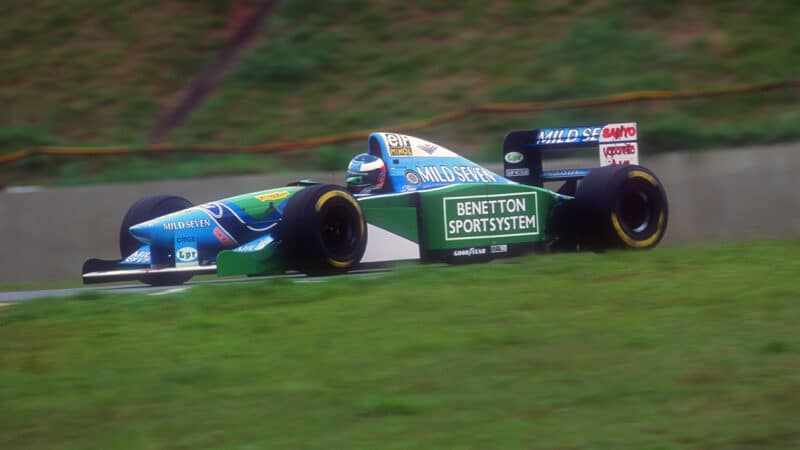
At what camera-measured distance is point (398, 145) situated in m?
10.1

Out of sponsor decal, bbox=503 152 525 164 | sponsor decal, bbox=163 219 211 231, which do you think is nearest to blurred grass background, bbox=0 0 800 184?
sponsor decal, bbox=503 152 525 164

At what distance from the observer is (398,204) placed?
376 inches

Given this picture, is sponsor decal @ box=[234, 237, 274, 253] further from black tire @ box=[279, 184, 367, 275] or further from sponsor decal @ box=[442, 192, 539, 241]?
sponsor decal @ box=[442, 192, 539, 241]

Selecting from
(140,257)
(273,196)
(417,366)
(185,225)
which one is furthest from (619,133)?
(417,366)

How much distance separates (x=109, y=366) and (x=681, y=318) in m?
3.07

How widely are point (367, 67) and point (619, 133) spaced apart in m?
10.3

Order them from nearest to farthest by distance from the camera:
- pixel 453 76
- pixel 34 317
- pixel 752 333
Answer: pixel 752 333 < pixel 34 317 < pixel 453 76

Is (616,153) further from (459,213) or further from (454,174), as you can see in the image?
(459,213)

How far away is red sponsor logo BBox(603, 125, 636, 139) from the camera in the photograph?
36.4ft

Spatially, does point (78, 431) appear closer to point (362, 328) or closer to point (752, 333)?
point (362, 328)

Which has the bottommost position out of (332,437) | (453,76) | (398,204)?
(332,437)

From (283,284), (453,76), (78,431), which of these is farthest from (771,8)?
(78,431)

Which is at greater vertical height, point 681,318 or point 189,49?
point 189,49

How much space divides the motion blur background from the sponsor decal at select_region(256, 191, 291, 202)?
3.69 meters
